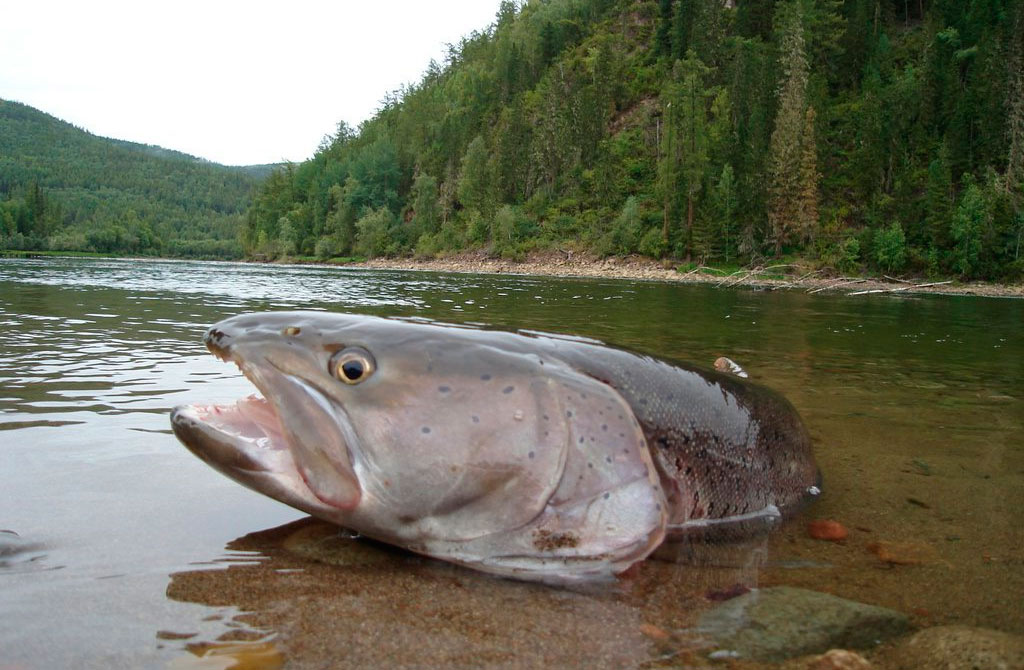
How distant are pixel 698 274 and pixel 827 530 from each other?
1892 inches

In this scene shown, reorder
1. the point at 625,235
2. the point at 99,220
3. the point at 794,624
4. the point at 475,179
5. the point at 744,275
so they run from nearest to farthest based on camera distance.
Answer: the point at 794,624 < the point at 744,275 < the point at 625,235 < the point at 475,179 < the point at 99,220

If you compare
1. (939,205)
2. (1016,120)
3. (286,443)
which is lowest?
(286,443)

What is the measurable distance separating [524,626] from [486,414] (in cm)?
71

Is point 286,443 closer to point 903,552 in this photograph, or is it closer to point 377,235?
point 903,552

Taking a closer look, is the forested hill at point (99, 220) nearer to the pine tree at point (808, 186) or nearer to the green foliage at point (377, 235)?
the green foliage at point (377, 235)

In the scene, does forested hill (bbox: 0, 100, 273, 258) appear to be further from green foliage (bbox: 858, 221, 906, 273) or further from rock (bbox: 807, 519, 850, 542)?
rock (bbox: 807, 519, 850, 542)

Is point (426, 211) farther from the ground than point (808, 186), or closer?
farther from the ground

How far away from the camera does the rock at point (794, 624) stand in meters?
1.97

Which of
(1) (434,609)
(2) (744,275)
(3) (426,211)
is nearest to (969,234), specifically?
(2) (744,275)

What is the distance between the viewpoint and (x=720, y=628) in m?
2.08

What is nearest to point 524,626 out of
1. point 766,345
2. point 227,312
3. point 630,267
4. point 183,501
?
point 183,501

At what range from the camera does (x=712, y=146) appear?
59625mm

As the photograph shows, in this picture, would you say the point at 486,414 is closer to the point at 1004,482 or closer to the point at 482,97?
the point at 1004,482

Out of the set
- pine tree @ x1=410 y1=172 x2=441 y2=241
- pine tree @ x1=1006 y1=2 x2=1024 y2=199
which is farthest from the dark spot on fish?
pine tree @ x1=410 y1=172 x2=441 y2=241
